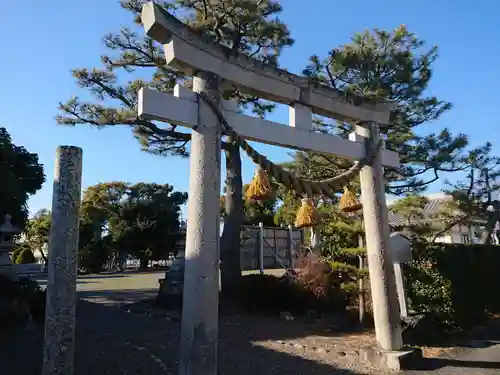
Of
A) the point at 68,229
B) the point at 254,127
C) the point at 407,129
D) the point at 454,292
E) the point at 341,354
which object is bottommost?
the point at 341,354

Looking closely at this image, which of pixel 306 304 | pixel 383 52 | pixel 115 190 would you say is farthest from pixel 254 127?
pixel 115 190

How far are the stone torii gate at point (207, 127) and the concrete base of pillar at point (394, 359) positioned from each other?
120 mm

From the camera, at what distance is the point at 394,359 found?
5.64 metres

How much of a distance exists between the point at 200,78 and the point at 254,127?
0.86 m

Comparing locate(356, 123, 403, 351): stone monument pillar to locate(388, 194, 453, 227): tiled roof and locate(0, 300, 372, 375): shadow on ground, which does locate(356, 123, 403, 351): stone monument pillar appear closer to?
locate(0, 300, 372, 375): shadow on ground

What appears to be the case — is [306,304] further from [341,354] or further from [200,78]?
[200,78]

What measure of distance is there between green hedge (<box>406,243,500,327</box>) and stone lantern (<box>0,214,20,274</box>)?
8886 millimetres

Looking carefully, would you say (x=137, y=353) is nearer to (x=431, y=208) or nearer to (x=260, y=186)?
(x=260, y=186)

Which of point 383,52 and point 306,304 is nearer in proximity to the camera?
point 306,304

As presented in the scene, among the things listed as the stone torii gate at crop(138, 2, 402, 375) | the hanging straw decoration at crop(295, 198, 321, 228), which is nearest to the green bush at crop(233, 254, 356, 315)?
the hanging straw decoration at crop(295, 198, 321, 228)

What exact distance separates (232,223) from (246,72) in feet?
20.8

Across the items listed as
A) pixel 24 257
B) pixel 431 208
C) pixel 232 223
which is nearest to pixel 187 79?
pixel 232 223

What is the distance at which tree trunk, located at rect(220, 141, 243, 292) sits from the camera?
1071cm

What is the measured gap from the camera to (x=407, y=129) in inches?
471
